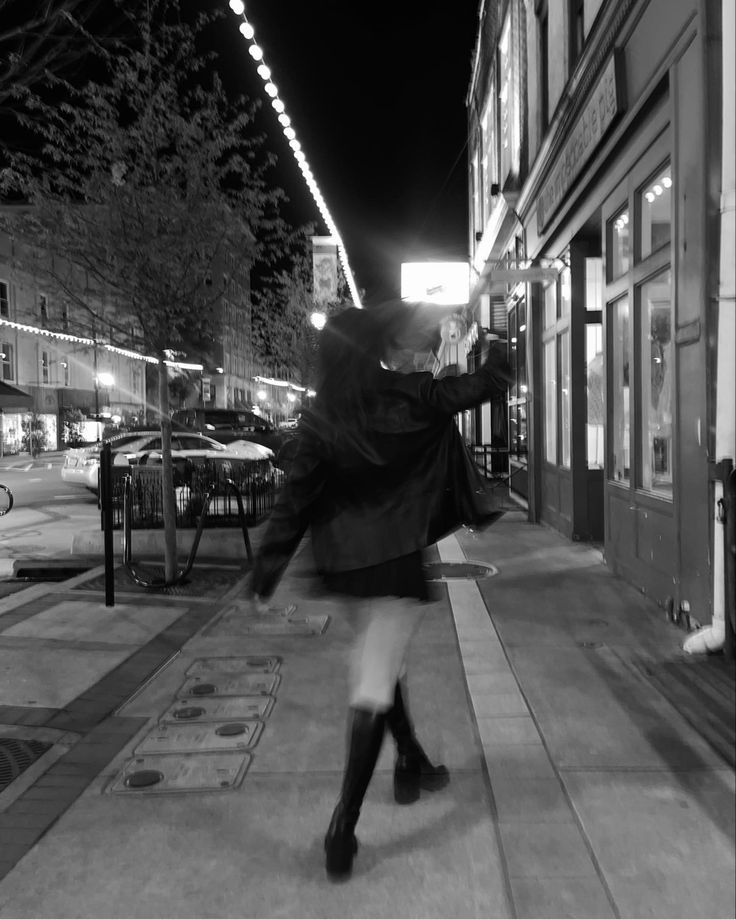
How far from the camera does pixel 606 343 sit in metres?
7.67

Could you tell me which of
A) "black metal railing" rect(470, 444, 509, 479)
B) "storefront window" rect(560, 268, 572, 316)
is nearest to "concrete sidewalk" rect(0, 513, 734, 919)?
"storefront window" rect(560, 268, 572, 316)

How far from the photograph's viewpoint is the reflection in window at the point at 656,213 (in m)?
6.14

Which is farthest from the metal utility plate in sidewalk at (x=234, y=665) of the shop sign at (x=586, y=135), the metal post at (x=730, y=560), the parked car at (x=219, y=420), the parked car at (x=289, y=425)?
the parked car at (x=219, y=420)

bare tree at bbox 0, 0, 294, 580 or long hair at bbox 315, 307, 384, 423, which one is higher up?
bare tree at bbox 0, 0, 294, 580

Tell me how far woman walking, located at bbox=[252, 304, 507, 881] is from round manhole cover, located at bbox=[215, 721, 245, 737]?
Answer: 4.17 feet

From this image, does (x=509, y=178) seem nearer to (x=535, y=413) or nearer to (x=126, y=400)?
(x=535, y=413)

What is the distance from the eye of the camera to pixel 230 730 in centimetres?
392

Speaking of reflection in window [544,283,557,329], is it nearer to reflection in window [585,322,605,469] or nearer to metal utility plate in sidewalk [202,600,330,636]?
reflection in window [585,322,605,469]

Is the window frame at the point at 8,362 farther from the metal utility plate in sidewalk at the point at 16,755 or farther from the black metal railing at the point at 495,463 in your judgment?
the metal utility plate in sidewalk at the point at 16,755

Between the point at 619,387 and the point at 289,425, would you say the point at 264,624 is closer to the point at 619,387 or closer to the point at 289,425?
the point at 619,387

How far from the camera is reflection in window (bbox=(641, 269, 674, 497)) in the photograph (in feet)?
20.5

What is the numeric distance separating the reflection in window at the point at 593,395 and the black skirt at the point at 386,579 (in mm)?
6549

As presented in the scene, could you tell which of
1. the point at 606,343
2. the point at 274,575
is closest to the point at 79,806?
the point at 274,575

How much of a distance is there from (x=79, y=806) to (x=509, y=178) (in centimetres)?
1199
